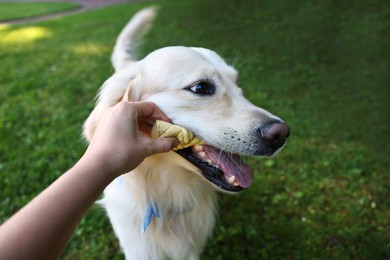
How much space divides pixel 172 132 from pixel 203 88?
410 mm

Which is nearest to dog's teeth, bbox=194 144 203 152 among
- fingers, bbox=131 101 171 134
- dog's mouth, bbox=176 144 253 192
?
dog's mouth, bbox=176 144 253 192

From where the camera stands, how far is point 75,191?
4.26 ft

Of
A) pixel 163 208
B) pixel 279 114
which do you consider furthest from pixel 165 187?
pixel 279 114

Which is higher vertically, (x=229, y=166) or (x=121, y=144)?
(x=121, y=144)

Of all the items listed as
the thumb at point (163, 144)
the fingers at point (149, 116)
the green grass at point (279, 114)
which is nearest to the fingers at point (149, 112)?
the fingers at point (149, 116)

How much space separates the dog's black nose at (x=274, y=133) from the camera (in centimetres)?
192

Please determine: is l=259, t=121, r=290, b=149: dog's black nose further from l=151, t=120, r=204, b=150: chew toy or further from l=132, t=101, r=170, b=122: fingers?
l=132, t=101, r=170, b=122: fingers

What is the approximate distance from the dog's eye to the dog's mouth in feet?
1.15

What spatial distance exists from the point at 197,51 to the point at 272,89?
375 cm

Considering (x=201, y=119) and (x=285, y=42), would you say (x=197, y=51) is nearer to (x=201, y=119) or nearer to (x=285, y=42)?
(x=201, y=119)

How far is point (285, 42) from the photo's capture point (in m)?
7.52

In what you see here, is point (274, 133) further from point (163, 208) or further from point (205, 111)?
point (163, 208)

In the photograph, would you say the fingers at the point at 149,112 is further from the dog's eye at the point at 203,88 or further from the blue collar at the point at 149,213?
the blue collar at the point at 149,213

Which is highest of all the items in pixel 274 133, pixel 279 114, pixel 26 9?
pixel 274 133
